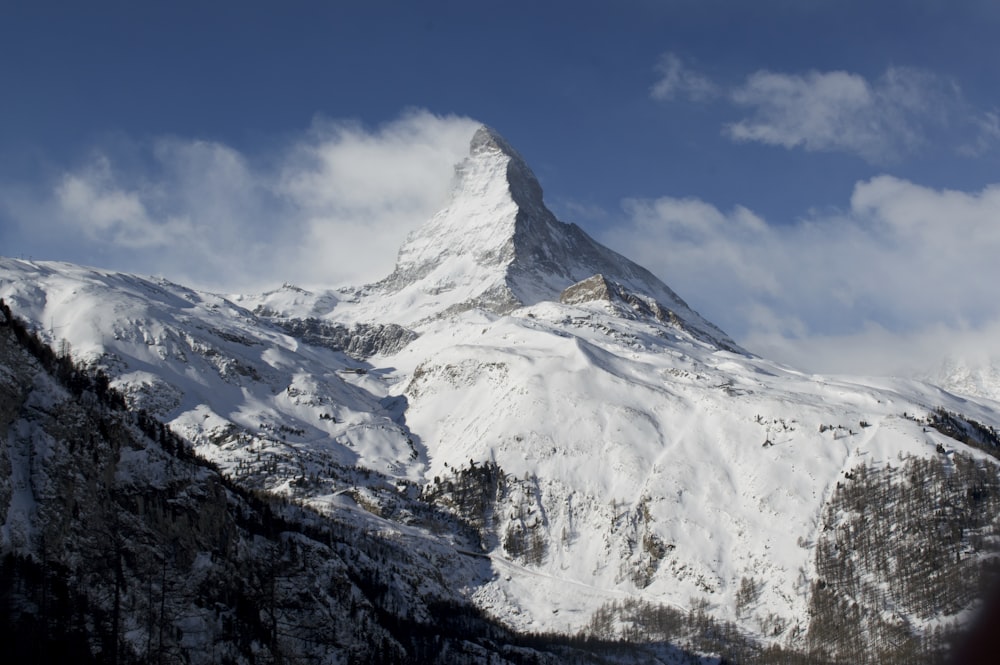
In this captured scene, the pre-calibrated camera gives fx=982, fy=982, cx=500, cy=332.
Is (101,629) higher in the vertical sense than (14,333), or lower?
lower

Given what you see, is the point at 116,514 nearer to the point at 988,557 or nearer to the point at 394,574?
the point at 988,557

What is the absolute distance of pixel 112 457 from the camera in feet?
332

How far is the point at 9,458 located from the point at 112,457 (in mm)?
11534

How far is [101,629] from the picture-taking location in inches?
3440

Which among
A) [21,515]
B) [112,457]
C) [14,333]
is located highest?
[14,333]

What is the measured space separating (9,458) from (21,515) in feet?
19.0

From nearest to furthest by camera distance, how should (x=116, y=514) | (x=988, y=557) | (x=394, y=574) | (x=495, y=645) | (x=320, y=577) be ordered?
(x=988, y=557), (x=116, y=514), (x=320, y=577), (x=495, y=645), (x=394, y=574)

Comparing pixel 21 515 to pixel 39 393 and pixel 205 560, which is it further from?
pixel 205 560

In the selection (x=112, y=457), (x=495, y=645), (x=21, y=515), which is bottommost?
(x=495, y=645)

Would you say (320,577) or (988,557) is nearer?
(988,557)

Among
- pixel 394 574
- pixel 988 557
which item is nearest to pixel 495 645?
pixel 394 574

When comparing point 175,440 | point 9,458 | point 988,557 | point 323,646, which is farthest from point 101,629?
point 988,557

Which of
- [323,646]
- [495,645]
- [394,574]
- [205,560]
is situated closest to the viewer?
[205,560]

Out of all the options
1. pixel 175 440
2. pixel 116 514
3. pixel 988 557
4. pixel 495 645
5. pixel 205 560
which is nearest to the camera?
pixel 988 557
